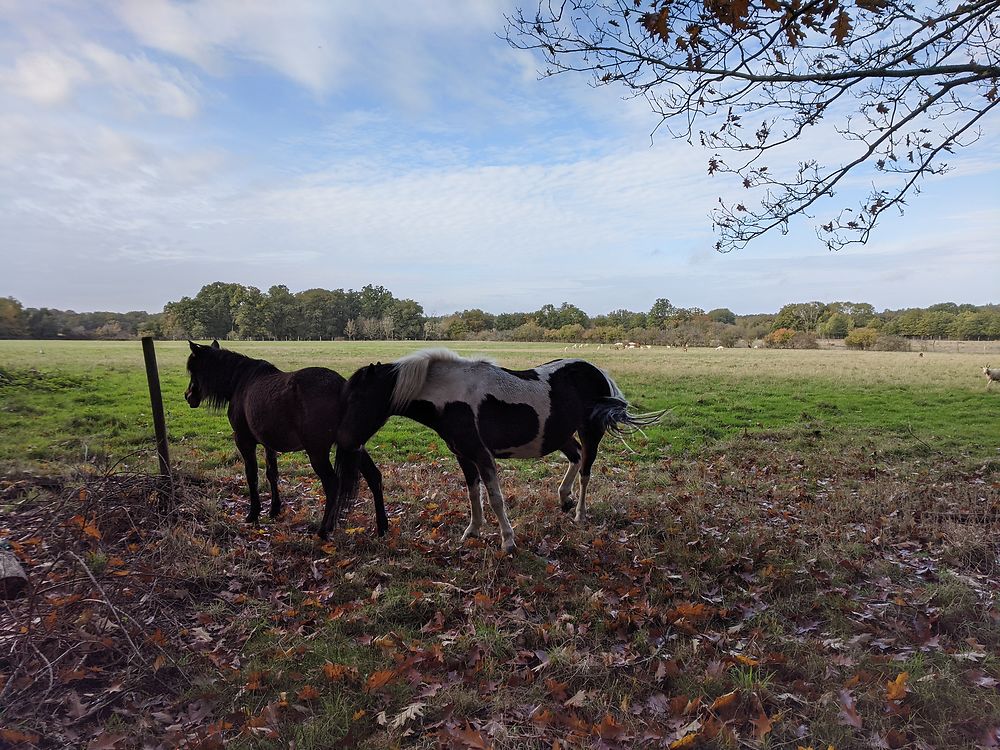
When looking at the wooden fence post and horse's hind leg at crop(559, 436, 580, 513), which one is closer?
the wooden fence post

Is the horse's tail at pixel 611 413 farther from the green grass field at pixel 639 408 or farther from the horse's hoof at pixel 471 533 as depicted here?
the horse's hoof at pixel 471 533

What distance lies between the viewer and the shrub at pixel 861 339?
58.2 m

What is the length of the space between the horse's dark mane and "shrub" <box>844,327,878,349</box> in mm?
67252

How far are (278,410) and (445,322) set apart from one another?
47.9m

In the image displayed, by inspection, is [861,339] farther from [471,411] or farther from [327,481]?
[327,481]

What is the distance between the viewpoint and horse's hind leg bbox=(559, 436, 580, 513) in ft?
21.8

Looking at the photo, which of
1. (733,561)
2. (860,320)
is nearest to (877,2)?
(733,561)

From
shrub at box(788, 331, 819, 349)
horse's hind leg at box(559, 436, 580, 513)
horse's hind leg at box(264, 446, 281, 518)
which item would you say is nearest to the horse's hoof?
horse's hind leg at box(559, 436, 580, 513)

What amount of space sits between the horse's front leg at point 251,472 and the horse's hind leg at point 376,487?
1.34m

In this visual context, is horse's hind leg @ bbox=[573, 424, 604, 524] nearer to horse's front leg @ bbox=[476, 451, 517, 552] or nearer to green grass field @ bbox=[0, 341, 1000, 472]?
horse's front leg @ bbox=[476, 451, 517, 552]

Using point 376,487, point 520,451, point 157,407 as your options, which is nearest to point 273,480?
point 376,487

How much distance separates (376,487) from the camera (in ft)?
19.3

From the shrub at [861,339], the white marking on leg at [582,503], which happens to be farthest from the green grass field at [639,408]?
the shrub at [861,339]

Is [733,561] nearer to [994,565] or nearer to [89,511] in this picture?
[994,565]
